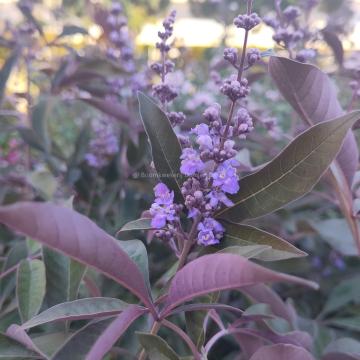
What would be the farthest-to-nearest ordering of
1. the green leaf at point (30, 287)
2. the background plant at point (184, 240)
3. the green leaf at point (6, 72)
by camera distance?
1. the green leaf at point (6, 72)
2. the green leaf at point (30, 287)
3. the background plant at point (184, 240)

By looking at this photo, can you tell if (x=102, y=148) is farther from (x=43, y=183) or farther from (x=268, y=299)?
(x=268, y=299)

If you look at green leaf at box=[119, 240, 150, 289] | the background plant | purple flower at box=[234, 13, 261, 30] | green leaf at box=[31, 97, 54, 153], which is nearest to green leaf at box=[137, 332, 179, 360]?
the background plant

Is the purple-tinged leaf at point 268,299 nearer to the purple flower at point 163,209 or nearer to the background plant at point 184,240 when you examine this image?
the background plant at point 184,240

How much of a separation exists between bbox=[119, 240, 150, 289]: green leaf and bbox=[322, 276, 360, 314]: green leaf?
0.77 metres

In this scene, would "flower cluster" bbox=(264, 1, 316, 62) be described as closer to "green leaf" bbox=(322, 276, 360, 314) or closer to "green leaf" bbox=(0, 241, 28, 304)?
"green leaf" bbox=(322, 276, 360, 314)

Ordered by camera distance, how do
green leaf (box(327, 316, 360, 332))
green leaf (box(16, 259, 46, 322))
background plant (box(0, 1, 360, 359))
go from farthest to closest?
1. green leaf (box(327, 316, 360, 332))
2. green leaf (box(16, 259, 46, 322))
3. background plant (box(0, 1, 360, 359))

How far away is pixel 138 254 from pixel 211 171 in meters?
0.19

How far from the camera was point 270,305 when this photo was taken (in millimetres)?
A: 1031

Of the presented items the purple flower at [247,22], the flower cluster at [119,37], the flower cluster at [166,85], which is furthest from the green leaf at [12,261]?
the flower cluster at [119,37]

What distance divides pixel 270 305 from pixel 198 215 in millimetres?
391

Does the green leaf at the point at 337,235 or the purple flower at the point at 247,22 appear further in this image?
the green leaf at the point at 337,235

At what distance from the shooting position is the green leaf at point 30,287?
858 millimetres

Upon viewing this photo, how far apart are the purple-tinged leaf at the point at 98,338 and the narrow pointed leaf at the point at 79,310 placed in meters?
0.03

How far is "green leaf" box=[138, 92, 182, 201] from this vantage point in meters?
0.78
